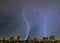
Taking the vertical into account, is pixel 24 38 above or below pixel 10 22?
below

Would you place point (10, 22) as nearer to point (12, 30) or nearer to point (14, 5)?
point (12, 30)

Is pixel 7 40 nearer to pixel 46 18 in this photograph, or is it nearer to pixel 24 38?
pixel 24 38

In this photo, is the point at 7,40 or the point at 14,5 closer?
the point at 7,40

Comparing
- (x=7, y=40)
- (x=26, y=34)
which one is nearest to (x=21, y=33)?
(x=26, y=34)

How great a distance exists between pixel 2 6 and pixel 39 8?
3.16ft

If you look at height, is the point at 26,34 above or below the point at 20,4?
below

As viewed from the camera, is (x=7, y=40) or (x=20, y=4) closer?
(x=7, y=40)

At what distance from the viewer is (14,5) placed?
3959 mm

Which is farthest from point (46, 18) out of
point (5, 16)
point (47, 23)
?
point (5, 16)

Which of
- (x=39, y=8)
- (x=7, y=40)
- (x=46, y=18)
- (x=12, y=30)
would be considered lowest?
(x=7, y=40)

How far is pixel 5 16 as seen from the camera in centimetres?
390

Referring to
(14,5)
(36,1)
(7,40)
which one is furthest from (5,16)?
(36,1)

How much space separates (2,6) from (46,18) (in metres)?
1.18

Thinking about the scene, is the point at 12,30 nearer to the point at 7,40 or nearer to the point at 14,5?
the point at 7,40
